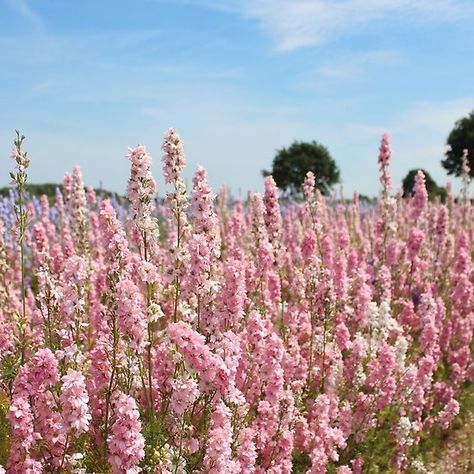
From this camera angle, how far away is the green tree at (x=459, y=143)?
4119 centimetres

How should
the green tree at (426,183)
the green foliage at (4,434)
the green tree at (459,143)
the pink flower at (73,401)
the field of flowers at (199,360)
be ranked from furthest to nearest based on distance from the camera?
the green tree at (459,143) → the green tree at (426,183) → the green foliage at (4,434) → the field of flowers at (199,360) → the pink flower at (73,401)

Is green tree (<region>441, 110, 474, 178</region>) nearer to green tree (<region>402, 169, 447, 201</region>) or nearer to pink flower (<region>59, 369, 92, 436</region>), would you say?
green tree (<region>402, 169, 447, 201</region>)

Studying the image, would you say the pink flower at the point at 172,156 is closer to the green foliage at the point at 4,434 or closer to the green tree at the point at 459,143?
the green foliage at the point at 4,434

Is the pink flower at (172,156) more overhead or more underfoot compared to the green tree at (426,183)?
more underfoot

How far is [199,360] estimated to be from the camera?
12.1ft

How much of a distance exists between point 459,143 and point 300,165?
32.6 ft

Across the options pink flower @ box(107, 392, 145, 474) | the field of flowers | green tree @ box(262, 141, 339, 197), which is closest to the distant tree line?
green tree @ box(262, 141, 339, 197)

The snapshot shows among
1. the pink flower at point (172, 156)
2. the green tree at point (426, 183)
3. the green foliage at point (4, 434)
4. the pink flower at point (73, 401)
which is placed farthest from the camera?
the green tree at point (426, 183)

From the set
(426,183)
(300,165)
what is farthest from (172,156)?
(300,165)

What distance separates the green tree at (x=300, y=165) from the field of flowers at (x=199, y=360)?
34.1m

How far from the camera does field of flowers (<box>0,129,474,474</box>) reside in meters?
3.85

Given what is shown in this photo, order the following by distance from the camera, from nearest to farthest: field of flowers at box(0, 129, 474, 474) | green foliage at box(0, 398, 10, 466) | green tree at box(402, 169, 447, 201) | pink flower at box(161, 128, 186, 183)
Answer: field of flowers at box(0, 129, 474, 474)
green foliage at box(0, 398, 10, 466)
pink flower at box(161, 128, 186, 183)
green tree at box(402, 169, 447, 201)

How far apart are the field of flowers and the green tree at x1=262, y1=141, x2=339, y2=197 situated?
34.1 meters

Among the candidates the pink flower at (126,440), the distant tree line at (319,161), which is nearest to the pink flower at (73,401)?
the pink flower at (126,440)
